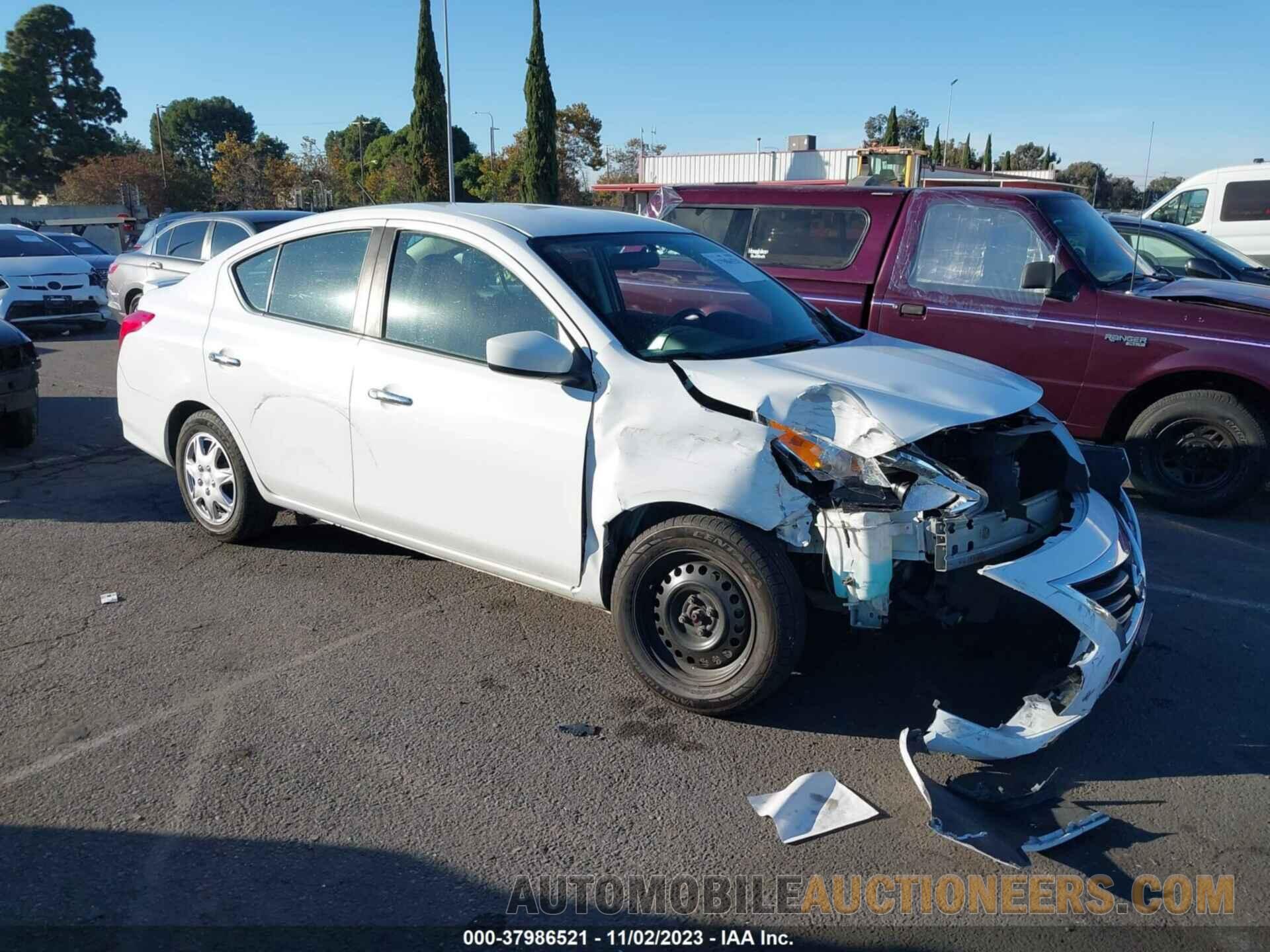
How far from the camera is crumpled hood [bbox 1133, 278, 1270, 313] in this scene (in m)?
6.51

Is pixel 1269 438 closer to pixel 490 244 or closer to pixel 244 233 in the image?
pixel 490 244

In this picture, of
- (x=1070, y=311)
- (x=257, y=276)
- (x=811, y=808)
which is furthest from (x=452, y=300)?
(x=1070, y=311)

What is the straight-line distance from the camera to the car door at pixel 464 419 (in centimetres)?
404

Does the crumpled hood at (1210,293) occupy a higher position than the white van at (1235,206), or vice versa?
the white van at (1235,206)

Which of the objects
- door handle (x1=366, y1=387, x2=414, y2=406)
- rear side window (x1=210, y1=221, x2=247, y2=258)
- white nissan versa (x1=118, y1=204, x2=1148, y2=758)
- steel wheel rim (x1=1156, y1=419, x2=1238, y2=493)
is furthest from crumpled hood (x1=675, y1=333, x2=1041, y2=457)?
rear side window (x1=210, y1=221, x2=247, y2=258)

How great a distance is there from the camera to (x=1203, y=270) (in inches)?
332

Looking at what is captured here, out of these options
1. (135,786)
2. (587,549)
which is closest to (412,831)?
(135,786)

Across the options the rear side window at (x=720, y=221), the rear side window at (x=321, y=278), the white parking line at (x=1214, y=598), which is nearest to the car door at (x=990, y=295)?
the rear side window at (x=720, y=221)

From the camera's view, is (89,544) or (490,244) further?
(89,544)

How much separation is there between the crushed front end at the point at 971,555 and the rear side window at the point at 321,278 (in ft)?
7.58

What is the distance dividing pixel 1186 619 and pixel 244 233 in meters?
9.80

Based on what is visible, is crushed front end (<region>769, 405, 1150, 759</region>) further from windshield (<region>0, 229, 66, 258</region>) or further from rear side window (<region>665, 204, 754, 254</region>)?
windshield (<region>0, 229, 66, 258</region>)

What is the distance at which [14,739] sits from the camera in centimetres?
368

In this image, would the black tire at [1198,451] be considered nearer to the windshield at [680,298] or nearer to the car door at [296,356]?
the windshield at [680,298]
